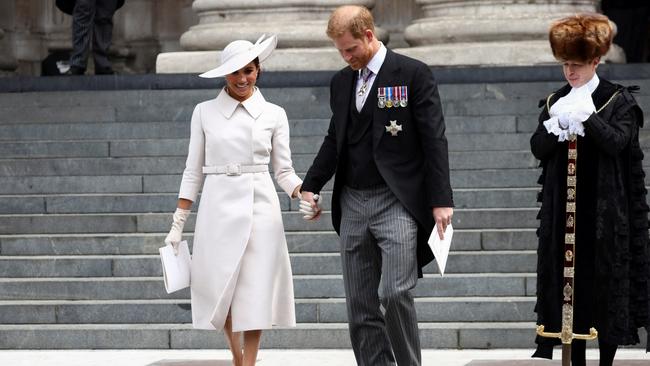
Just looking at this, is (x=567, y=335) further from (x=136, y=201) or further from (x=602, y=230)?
(x=136, y=201)

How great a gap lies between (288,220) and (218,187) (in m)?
3.29

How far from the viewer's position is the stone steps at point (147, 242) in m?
11.3

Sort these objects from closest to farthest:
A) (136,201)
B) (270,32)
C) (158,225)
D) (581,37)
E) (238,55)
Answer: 1. (581,37)
2. (238,55)
3. (158,225)
4. (136,201)
5. (270,32)

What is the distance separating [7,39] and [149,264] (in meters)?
9.89

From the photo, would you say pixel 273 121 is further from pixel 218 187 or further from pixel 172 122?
pixel 172 122

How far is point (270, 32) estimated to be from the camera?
53.4 feet

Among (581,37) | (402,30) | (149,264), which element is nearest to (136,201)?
(149,264)

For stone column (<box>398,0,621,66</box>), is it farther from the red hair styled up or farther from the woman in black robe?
the red hair styled up

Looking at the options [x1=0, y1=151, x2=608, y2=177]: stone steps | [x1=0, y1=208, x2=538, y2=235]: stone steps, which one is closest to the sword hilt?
[x1=0, y1=208, x2=538, y2=235]: stone steps

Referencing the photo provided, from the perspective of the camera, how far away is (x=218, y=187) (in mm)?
8500

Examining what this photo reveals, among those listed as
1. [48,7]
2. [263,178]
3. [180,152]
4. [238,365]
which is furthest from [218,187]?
[48,7]

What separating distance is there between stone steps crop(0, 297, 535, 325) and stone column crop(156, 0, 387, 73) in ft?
18.4

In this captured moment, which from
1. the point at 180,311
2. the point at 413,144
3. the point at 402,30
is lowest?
Answer: the point at 180,311

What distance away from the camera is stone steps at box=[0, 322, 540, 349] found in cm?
1016
